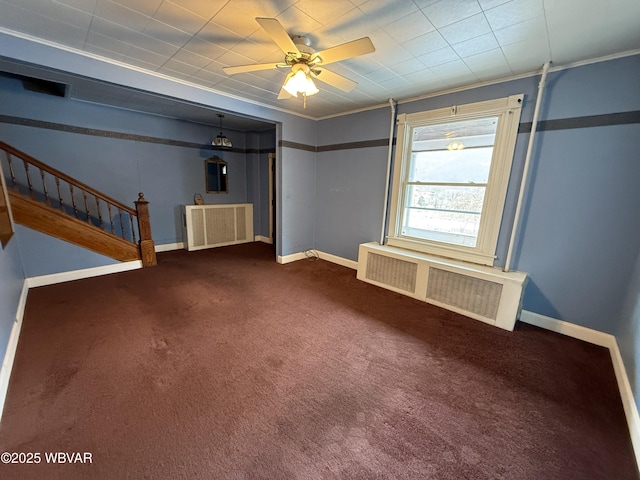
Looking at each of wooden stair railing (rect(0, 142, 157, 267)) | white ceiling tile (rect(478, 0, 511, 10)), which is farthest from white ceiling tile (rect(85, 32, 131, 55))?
white ceiling tile (rect(478, 0, 511, 10))

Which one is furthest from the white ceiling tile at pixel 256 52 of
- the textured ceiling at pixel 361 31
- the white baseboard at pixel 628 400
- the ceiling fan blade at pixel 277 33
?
the white baseboard at pixel 628 400

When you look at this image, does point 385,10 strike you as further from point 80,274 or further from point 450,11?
point 80,274

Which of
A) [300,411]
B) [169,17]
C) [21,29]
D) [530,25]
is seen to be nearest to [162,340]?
[300,411]

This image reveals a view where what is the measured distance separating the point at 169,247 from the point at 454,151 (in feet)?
17.1

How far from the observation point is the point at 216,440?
1390mm

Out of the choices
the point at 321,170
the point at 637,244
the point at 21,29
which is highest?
the point at 21,29

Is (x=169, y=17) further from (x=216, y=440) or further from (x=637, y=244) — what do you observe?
(x=637, y=244)

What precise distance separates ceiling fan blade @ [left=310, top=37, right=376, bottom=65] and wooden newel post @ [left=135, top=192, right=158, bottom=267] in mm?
3426

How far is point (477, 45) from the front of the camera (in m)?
2.07

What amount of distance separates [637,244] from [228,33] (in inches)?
149

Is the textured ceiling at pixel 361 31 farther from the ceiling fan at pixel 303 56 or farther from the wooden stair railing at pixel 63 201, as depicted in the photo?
the wooden stair railing at pixel 63 201

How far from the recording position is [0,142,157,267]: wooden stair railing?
314 centimetres

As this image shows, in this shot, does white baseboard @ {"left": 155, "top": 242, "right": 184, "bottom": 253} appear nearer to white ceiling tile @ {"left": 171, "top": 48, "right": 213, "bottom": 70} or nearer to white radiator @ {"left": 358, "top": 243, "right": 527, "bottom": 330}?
white ceiling tile @ {"left": 171, "top": 48, "right": 213, "bottom": 70}

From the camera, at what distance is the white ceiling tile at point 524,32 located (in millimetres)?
1763
